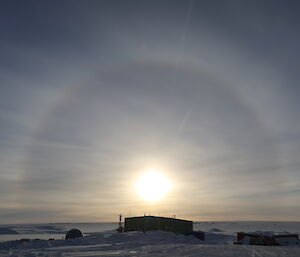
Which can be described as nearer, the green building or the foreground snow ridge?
the foreground snow ridge

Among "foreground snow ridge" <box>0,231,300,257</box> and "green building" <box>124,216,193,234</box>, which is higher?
"green building" <box>124,216,193,234</box>

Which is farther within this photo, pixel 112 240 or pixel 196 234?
pixel 196 234

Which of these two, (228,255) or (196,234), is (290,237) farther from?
(228,255)

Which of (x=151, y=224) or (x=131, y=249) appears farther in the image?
(x=151, y=224)

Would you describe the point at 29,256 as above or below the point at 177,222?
below

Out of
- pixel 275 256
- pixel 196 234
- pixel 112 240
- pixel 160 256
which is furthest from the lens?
pixel 196 234

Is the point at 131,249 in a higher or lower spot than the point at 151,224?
lower

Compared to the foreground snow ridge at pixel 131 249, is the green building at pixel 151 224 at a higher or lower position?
higher

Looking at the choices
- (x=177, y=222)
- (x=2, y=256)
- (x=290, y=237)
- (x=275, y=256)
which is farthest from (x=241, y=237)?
(x=2, y=256)

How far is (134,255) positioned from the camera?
2438 cm

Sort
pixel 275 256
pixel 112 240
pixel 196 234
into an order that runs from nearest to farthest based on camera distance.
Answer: pixel 275 256 < pixel 112 240 < pixel 196 234

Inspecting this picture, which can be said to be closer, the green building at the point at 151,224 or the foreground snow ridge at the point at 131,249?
the foreground snow ridge at the point at 131,249

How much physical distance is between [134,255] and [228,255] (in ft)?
24.3

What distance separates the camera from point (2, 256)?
968 inches
